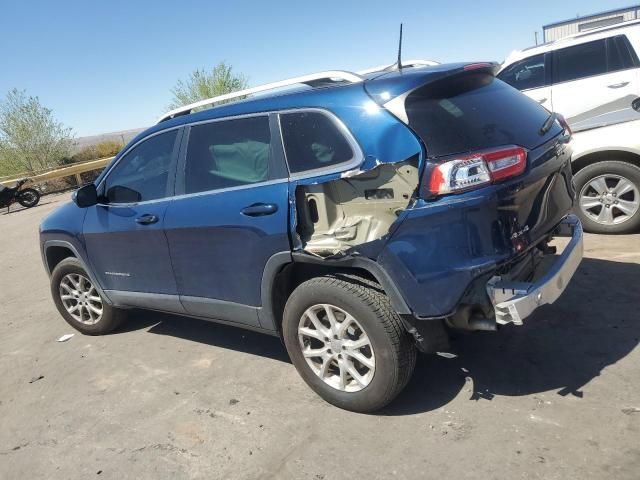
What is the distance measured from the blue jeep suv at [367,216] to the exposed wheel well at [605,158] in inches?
81.1

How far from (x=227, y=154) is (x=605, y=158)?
3904 millimetres

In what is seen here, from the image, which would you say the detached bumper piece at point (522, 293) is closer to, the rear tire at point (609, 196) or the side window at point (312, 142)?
the side window at point (312, 142)

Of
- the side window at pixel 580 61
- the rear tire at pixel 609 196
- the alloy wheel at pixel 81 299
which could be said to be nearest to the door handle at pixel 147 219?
the alloy wheel at pixel 81 299

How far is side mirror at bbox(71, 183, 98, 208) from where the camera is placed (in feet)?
14.4

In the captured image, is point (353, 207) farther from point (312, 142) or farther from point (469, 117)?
point (469, 117)

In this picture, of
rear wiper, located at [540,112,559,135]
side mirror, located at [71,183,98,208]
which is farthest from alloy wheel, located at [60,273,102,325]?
rear wiper, located at [540,112,559,135]

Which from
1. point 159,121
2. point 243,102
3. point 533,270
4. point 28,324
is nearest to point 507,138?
point 533,270

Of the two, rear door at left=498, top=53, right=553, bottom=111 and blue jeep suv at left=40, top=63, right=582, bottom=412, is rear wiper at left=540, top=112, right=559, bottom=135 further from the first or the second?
rear door at left=498, top=53, right=553, bottom=111

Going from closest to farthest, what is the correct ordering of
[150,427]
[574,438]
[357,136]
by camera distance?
[574,438], [357,136], [150,427]

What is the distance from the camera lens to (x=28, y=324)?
573cm

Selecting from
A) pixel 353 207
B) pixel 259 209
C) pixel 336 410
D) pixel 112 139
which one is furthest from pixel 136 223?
pixel 112 139

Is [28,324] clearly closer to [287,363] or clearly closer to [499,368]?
[287,363]

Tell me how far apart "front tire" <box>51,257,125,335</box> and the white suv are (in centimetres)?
478

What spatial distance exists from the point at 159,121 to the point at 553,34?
2991 cm
